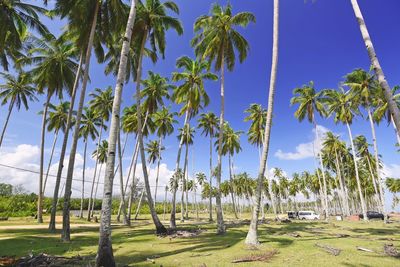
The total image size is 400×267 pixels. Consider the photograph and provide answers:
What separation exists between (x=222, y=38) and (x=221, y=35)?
241mm

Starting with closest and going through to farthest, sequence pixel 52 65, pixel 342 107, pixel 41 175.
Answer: pixel 52 65, pixel 41 175, pixel 342 107

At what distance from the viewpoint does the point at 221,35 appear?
19953 millimetres

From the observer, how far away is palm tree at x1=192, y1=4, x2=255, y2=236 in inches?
766

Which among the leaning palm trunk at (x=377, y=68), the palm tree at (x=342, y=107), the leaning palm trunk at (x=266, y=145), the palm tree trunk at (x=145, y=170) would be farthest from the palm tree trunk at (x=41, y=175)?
the palm tree at (x=342, y=107)

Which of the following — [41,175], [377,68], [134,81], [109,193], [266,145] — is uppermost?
[134,81]

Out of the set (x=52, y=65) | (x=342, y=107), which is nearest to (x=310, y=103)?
(x=342, y=107)

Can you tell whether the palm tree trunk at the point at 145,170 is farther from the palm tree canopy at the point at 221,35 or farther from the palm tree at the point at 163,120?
the palm tree at the point at 163,120

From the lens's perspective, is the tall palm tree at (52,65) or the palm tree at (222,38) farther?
the tall palm tree at (52,65)

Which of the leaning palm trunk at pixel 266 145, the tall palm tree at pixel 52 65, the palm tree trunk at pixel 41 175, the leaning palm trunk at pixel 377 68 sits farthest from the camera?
the palm tree trunk at pixel 41 175

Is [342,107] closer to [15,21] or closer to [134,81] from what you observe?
[134,81]

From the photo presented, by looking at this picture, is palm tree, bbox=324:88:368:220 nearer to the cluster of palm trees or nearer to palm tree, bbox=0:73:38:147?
the cluster of palm trees

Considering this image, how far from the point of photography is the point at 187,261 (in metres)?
9.23

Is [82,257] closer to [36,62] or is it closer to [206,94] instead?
[206,94]

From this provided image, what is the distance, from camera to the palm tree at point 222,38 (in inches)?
766
